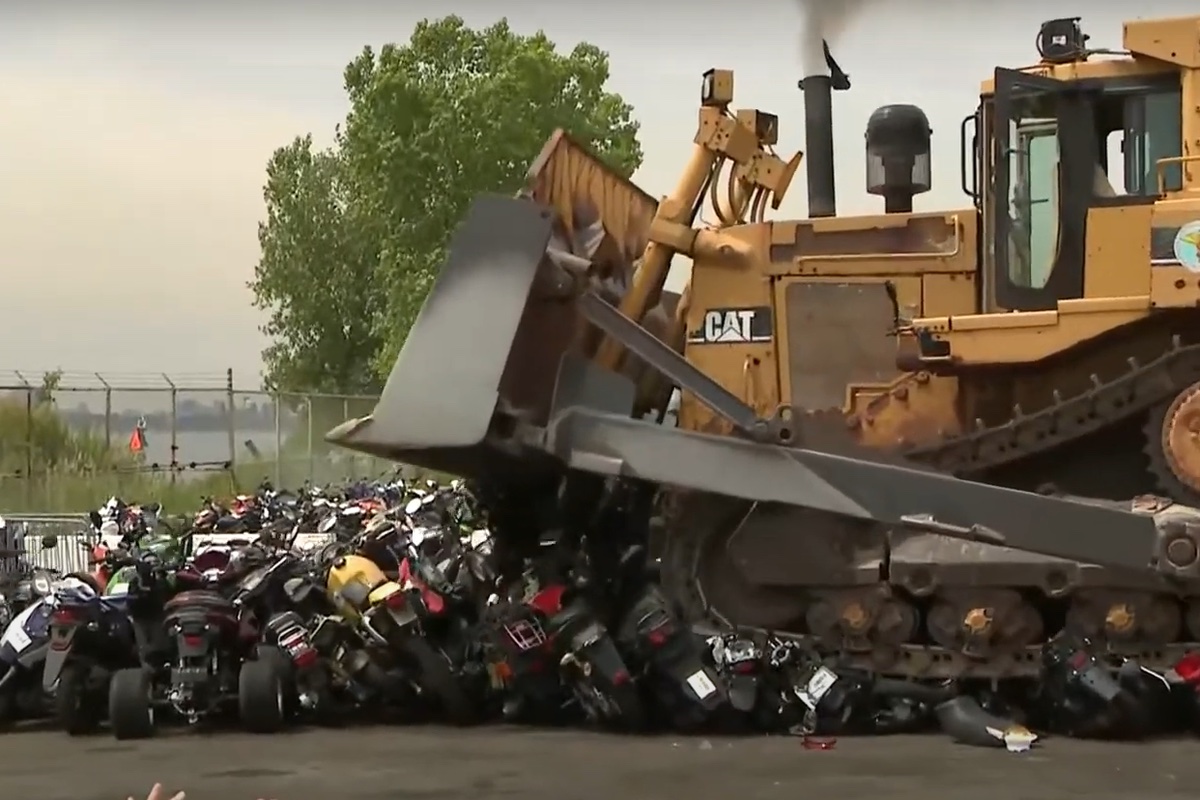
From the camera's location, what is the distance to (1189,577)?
330 inches

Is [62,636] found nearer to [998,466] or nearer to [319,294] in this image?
[998,466]

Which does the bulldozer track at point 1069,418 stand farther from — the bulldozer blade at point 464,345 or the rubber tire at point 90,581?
the rubber tire at point 90,581

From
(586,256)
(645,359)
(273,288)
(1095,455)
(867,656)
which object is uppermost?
(273,288)

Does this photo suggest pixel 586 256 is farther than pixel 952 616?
Yes

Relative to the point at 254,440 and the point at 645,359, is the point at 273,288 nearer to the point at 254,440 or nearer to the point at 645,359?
the point at 254,440

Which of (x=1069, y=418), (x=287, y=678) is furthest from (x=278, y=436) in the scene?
(x=1069, y=418)

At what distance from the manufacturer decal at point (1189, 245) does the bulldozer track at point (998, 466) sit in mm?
421

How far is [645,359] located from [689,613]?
1450mm

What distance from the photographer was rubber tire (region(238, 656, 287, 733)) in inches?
355

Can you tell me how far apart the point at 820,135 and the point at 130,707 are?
17.8 feet

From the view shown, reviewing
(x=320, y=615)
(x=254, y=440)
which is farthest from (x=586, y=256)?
(x=254, y=440)

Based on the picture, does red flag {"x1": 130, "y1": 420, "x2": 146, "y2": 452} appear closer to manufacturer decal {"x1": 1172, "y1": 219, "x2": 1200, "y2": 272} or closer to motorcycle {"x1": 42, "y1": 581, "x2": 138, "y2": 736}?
motorcycle {"x1": 42, "y1": 581, "x2": 138, "y2": 736}

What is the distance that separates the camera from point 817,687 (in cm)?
892

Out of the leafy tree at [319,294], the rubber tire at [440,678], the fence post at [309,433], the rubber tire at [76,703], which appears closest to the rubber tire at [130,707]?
the rubber tire at [76,703]
